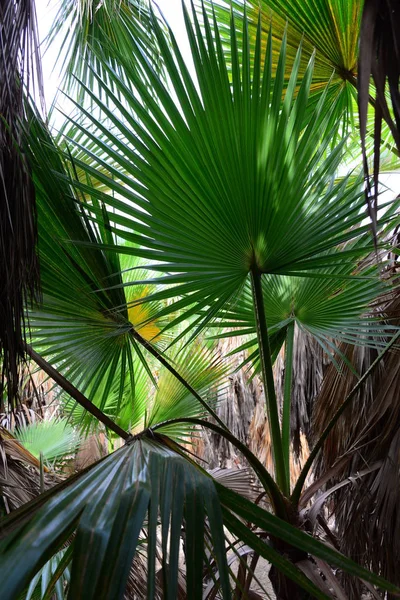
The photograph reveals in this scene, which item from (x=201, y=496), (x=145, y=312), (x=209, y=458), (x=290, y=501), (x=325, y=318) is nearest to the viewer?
(x=201, y=496)

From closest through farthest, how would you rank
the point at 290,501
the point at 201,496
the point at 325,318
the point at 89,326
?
the point at 201,496 → the point at 290,501 → the point at 89,326 → the point at 325,318

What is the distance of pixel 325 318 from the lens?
1693mm

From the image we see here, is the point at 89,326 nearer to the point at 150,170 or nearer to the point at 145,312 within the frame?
the point at 150,170

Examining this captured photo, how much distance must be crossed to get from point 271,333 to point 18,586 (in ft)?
4.23

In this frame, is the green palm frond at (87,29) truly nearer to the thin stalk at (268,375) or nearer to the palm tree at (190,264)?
the palm tree at (190,264)

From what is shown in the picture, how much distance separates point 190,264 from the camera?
1.26 m

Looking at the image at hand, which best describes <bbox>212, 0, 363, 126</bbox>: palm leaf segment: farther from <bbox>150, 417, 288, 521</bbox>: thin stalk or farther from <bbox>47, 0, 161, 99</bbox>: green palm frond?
<bbox>150, 417, 288, 521</bbox>: thin stalk

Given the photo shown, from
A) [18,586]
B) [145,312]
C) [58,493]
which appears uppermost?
[145,312]

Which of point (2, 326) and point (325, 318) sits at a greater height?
point (325, 318)

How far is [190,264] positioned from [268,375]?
33 cm

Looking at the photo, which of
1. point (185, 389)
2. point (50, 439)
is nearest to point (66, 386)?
point (185, 389)

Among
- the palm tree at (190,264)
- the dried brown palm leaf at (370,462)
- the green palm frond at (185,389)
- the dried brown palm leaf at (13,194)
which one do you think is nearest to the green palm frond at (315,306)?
the palm tree at (190,264)

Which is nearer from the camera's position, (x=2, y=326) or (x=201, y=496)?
(x=201, y=496)

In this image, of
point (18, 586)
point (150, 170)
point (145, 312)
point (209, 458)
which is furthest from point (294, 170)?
point (209, 458)
